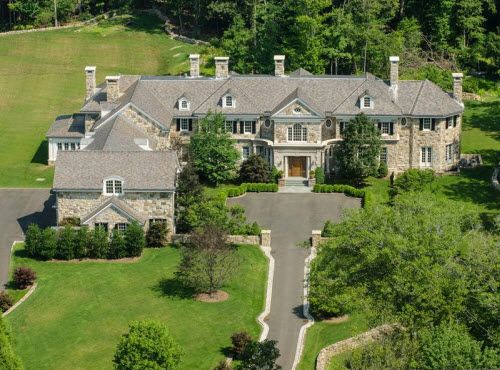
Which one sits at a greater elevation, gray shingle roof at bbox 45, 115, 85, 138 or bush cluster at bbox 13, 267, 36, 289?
gray shingle roof at bbox 45, 115, 85, 138

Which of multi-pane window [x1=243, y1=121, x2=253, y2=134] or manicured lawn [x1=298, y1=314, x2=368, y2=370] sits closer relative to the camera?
manicured lawn [x1=298, y1=314, x2=368, y2=370]

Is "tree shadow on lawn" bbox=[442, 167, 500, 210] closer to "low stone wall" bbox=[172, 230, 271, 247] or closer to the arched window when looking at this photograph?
the arched window

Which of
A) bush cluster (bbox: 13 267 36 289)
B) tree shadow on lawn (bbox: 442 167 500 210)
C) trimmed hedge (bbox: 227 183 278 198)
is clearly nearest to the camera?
bush cluster (bbox: 13 267 36 289)

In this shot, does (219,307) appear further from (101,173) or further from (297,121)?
(297,121)

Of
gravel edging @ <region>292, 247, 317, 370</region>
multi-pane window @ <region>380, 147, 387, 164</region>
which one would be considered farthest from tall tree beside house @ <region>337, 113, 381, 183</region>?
gravel edging @ <region>292, 247, 317, 370</region>

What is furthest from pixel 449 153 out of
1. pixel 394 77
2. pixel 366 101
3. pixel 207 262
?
pixel 207 262

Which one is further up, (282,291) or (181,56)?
(181,56)

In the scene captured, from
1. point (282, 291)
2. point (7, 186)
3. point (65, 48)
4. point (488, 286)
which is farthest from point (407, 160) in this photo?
A: point (65, 48)
